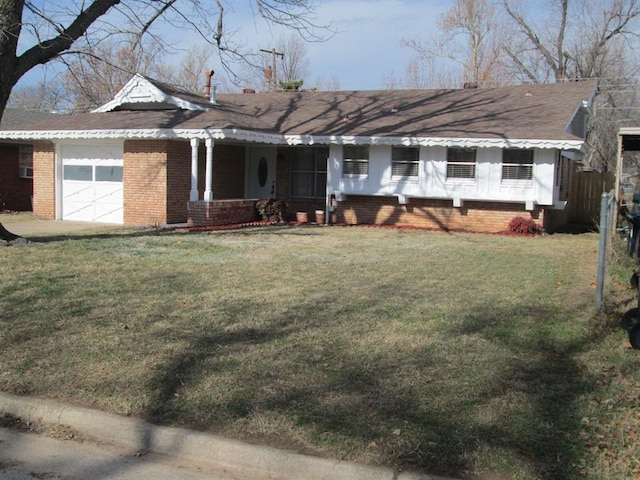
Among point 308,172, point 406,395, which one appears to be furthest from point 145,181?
point 406,395

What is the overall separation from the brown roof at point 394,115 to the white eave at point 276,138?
207 mm

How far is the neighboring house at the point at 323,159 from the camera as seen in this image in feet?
59.4

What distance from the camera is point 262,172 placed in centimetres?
2239

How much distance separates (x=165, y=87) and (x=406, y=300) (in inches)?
594

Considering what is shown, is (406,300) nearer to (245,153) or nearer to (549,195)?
(549,195)

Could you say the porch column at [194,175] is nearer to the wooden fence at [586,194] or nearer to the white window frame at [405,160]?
the white window frame at [405,160]

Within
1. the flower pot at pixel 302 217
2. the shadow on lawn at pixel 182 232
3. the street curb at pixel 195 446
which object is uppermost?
→ the flower pot at pixel 302 217

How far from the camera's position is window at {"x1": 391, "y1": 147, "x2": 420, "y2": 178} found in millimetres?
19500

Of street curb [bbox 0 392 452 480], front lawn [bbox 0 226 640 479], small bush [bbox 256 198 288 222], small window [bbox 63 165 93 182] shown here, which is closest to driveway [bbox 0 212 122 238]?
small window [bbox 63 165 93 182]

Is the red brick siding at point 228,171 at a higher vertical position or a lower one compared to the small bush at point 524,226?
higher

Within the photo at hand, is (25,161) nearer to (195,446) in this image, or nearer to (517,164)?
(517,164)

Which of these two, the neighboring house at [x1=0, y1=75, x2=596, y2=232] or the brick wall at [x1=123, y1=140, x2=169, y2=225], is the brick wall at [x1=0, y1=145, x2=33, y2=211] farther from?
the brick wall at [x1=123, y1=140, x2=169, y2=225]

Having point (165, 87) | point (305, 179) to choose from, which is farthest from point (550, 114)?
point (165, 87)

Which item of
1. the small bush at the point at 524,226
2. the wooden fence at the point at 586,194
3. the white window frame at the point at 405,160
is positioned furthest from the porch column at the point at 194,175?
Result: the wooden fence at the point at 586,194
